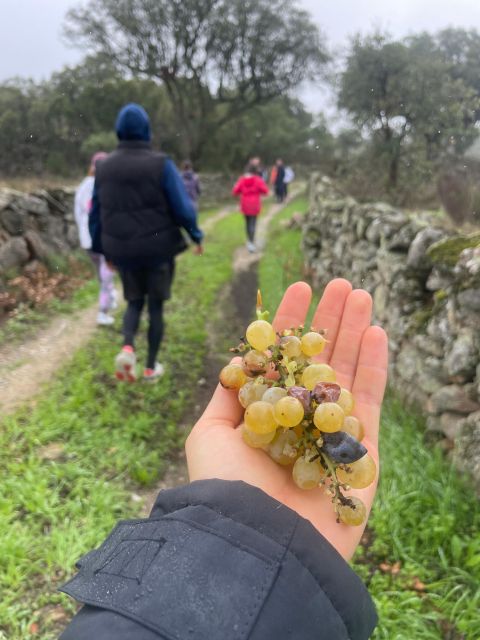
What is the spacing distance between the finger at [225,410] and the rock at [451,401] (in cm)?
210

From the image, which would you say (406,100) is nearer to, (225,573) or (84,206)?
(84,206)

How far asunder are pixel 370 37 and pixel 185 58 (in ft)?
50.9

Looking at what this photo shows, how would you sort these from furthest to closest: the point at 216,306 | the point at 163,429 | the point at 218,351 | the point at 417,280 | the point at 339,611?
the point at 216,306, the point at 218,351, the point at 417,280, the point at 163,429, the point at 339,611

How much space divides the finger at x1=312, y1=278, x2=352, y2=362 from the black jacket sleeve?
2.68 ft

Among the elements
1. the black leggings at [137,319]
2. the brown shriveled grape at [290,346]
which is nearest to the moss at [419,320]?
the black leggings at [137,319]

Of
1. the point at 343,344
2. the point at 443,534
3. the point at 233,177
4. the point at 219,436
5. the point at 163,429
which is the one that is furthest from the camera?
the point at 233,177

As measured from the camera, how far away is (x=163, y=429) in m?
3.85

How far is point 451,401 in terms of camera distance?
3.20m

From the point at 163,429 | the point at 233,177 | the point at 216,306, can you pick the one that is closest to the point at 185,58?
the point at 233,177

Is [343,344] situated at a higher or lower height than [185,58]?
lower

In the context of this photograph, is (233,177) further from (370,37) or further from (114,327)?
(114,327)

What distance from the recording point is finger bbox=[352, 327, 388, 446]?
158cm

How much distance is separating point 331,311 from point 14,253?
6236mm

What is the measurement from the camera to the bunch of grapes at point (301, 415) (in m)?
1.15
